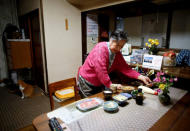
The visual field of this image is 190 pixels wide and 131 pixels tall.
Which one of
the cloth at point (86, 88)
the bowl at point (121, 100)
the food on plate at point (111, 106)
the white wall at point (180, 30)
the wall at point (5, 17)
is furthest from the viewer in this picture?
the wall at point (5, 17)

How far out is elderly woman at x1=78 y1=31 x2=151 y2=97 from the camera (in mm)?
1405

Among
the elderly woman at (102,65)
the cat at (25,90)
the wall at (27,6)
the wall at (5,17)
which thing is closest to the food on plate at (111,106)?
the elderly woman at (102,65)

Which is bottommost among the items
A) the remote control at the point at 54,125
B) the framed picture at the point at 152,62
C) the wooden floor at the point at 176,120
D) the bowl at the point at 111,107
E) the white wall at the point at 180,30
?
the wooden floor at the point at 176,120

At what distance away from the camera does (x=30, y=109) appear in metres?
2.62

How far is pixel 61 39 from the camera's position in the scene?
2959mm

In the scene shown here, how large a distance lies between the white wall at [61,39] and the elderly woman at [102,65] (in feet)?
4.69

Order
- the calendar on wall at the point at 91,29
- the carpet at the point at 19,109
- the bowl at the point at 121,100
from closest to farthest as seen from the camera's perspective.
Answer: the bowl at the point at 121,100 < the carpet at the point at 19,109 < the calendar on wall at the point at 91,29

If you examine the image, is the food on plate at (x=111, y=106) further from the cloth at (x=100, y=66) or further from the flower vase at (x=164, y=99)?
the flower vase at (x=164, y=99)

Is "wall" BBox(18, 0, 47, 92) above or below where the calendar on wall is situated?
above

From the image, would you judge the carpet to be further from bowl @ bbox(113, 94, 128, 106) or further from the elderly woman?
bowl @ bbox(113, 94, 128, 106)

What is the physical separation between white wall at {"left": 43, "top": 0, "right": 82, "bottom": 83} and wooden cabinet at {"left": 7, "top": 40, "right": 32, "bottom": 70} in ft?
3.42

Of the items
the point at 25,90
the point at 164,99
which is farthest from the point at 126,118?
the point at 25,90

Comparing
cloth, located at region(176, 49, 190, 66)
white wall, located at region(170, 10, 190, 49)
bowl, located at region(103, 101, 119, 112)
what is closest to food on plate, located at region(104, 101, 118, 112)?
bowl, located at region(103, 101, 119, 112)

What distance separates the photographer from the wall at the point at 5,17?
148 inches
